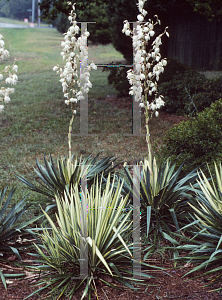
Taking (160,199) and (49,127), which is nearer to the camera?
(160,199)

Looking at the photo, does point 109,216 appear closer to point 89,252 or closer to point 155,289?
A: point 89,252

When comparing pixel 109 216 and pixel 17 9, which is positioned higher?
pixel 17 9

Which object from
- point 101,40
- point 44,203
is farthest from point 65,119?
point 101,40

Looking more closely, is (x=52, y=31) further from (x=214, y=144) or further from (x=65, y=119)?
(x=214, y=144)

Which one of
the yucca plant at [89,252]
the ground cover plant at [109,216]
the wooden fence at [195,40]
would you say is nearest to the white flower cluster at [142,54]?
the ground cover plant at [109,216]

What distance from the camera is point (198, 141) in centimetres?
498

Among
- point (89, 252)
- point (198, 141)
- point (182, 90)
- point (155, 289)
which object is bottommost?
point (155, 289)

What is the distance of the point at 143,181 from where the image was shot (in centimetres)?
407

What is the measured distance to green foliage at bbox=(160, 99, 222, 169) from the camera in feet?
16.2

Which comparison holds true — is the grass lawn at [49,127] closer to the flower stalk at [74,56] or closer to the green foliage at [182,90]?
the green foliage at [182,90]

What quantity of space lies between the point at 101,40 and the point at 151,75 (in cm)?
1257

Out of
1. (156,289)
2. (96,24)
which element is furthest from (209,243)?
(96,24)

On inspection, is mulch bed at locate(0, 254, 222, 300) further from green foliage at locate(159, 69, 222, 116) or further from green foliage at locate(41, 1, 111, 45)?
green foliage at locate(41, 1, 111, 45)

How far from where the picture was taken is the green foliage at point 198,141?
4.93 m
